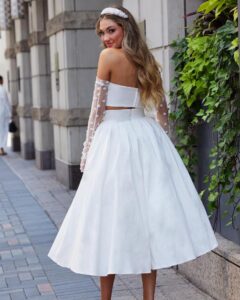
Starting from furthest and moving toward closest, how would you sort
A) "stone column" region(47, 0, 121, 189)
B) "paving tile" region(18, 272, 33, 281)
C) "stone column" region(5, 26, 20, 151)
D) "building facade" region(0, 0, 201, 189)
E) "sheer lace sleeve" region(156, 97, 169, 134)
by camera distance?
"stone column" region(5, 26, 20, 151) → "stone column" region(47, 0, 121, 189) → "building facade" region(0, 0, 201, 189) → "paving tile" region(18, 272, 33, 281) → "sheer lace sleeve" region(156, 97, 169, 134)

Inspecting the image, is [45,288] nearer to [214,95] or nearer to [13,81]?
[214,95]

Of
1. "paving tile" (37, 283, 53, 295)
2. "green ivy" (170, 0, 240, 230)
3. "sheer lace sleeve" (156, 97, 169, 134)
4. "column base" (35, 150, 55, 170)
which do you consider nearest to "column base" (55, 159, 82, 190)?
"column base" (35, 150, 55, 170)

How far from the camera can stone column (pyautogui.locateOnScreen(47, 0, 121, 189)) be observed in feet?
31.5

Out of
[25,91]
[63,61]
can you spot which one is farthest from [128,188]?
[25,91]

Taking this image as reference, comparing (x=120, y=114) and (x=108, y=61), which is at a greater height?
(x=108, y=61)

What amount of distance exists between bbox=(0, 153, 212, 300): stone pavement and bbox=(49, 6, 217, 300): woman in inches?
31.8

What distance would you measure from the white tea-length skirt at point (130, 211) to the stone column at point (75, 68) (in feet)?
17.9

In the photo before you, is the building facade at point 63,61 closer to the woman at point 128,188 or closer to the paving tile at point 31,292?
the woman at point 128,188

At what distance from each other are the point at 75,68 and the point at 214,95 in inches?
214

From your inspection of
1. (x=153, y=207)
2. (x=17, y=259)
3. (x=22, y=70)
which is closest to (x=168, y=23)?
(x=153, y=207)

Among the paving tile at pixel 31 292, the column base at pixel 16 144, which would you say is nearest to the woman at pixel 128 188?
the paving tile at pixel 31 292

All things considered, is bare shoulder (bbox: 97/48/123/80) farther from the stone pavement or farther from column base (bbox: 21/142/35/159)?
column base (bbox: 21/142/35/159)

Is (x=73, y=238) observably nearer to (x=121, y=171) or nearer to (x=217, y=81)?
(x=121, y=171)

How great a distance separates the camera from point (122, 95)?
13.9 feet
